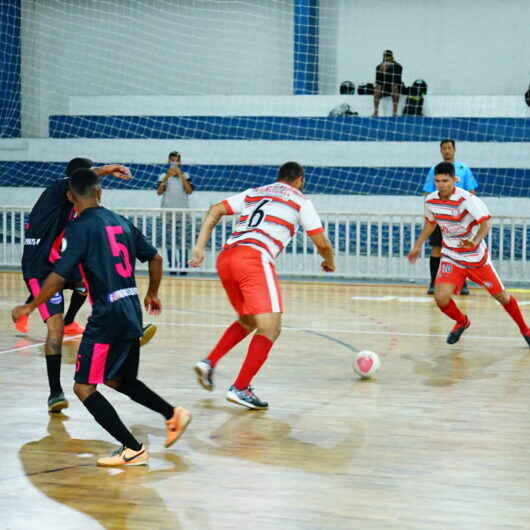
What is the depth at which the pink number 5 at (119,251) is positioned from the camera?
4695 mm

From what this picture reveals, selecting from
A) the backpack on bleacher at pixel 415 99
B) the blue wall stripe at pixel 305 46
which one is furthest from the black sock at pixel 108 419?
the blue wall stripe at pixel 305 46

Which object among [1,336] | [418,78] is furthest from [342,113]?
[1,336]

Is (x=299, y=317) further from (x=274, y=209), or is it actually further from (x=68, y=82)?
(x=68, y=82)

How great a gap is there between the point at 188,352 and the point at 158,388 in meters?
1.61

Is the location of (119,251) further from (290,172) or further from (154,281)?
(290,172)

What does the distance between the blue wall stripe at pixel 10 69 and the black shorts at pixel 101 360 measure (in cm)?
1724

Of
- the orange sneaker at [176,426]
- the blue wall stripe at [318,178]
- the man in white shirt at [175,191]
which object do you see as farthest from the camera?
the blue wall stripe at [318,178]

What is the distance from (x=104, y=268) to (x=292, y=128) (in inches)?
583

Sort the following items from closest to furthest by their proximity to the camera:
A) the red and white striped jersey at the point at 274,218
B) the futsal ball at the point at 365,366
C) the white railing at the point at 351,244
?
the red and white striped jersey at the point at 274,218 < the futsal ball at the point at 365,366 < the white railing at the point at 351,244

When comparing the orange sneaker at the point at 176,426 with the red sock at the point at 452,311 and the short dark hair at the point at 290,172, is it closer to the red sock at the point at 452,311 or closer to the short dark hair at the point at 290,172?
the short dark hair at the point at 290,172

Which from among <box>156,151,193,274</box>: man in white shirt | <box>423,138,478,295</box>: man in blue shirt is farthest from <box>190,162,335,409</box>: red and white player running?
<box>156,151,193,274</box>: man in white shirt

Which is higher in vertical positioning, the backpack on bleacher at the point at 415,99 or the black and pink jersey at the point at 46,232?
the backpack on bleacher at the point at 415,99

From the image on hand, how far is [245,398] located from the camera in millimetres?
6027

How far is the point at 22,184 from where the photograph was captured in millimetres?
19406
